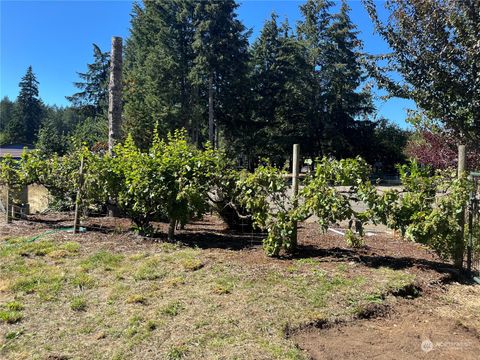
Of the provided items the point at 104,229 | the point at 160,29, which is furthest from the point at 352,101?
the point at 104,229

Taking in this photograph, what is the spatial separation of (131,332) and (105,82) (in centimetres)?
5041

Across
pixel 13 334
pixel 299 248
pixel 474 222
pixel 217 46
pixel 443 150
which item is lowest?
pixel 13 334

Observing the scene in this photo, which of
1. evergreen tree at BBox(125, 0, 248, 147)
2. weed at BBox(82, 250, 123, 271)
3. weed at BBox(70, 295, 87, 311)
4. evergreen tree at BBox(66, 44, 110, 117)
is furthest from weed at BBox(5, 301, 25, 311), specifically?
evergreen tree at BBox(66, 44, 110, 117)

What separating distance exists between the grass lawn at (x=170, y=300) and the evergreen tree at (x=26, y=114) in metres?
75.3

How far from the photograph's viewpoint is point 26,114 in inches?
3086

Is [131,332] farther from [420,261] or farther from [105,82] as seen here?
[105,82]

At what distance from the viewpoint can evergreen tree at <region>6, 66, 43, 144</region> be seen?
72.6 meters

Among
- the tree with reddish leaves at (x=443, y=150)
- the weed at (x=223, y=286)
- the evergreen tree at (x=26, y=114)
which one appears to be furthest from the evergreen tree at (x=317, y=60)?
the evergreen tree at (x=26, y=114)

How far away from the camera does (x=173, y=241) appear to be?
6559 mm

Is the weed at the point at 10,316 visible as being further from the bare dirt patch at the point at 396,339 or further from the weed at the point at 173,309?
the bare dirt patch at the point at 396,339

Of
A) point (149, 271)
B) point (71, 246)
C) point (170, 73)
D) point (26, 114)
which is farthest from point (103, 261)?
point (26, 114)

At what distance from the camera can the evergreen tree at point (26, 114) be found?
72.6 meters

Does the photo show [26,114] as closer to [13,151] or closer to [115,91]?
[13,151]

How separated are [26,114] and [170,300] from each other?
85511 mm
